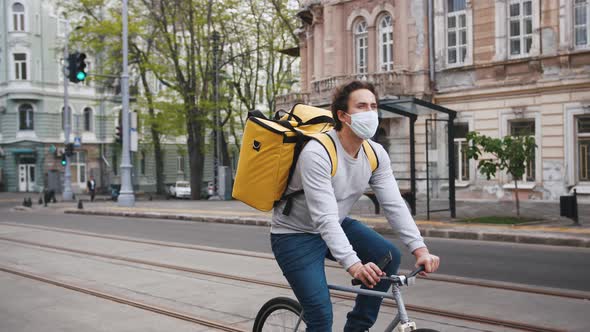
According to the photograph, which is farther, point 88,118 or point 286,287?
point 88,118

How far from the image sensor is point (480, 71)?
84.2 feet

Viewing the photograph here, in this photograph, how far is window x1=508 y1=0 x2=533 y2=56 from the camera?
80.3ft

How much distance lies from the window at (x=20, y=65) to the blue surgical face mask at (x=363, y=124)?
54679mm

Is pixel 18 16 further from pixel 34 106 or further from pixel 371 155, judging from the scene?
pixel 371 155

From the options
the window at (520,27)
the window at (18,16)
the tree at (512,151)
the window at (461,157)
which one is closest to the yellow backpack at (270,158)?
the tree at (512,151)

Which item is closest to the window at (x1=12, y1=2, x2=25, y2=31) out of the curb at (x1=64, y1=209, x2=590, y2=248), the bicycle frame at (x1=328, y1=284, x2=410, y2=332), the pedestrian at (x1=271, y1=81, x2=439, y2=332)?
the curb at (x1=64, y1=209, x2=590, y2=248)

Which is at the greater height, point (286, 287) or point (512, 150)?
point (512, 150)

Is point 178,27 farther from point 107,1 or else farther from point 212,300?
point 212,300

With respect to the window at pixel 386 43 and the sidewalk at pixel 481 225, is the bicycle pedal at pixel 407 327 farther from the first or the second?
the window at pixel 386 43

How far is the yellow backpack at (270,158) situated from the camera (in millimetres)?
3986

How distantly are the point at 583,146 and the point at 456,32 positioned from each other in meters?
6.55

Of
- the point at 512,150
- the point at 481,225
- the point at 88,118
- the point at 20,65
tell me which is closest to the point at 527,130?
the point at 512,150

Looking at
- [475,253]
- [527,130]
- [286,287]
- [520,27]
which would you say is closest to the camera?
[286,287]

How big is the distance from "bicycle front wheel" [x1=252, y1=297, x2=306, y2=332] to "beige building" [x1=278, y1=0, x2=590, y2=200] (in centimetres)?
2033
